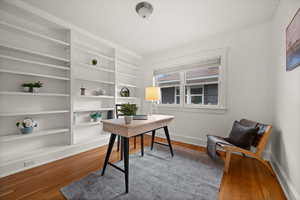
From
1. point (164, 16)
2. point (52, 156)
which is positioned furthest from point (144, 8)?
point (52, 156)

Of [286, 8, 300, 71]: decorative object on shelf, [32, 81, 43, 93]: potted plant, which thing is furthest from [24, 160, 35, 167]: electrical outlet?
[286, 8, 300, 71]: decorative object on shelf

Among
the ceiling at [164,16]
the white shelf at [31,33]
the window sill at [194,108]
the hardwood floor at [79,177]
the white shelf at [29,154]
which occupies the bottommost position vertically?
the hardwood floor at [79,177]

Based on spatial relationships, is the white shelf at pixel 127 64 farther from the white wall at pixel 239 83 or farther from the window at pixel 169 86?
the white wall at pixel 239 83

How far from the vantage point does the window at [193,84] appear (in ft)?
9.07

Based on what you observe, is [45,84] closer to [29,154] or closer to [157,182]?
[29,154]

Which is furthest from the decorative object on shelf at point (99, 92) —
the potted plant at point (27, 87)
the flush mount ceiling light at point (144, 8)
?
the flush mount ceiling light at point (144, 8)

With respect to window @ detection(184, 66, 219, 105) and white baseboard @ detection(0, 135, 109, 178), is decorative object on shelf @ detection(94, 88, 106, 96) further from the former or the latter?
window @ detection(184, 66, 219, 105)

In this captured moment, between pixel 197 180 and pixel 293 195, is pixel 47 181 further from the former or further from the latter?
pixel 293 195

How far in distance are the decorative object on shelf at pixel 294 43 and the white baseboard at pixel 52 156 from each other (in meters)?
3.30

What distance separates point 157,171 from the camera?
5.99 ft

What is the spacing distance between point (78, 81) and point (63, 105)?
612 millimetres

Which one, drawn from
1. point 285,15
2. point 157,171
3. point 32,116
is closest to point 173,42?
point 285,15

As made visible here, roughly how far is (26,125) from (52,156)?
657 mm

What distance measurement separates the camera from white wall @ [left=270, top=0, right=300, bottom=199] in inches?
48.7
